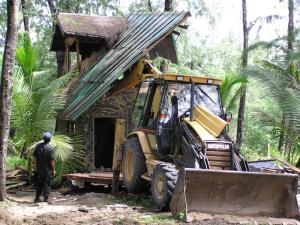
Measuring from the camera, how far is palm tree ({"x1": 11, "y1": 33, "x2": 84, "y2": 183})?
47.1 feet

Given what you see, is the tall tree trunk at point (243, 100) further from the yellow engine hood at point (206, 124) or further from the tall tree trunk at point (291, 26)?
the yellow engine hood at point (206, 124)

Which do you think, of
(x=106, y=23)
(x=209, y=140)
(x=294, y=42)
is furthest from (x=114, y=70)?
(x=294, y=42)

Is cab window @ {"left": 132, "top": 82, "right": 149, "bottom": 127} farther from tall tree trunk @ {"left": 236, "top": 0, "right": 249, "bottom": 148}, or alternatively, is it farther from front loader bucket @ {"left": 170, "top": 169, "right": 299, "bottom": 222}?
tall tree trunk @ {"left": 236, "top": 0, "right": 249, "bottom": 148}

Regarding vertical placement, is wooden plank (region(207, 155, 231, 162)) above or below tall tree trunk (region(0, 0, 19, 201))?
below

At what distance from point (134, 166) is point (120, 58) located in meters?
5.31

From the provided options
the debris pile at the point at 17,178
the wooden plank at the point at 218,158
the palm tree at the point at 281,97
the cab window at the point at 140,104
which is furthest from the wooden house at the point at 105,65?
the wooden plank at the point at 218,158

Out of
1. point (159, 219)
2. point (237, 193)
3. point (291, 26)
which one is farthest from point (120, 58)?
point (291, 26)

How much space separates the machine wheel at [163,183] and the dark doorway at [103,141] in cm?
677

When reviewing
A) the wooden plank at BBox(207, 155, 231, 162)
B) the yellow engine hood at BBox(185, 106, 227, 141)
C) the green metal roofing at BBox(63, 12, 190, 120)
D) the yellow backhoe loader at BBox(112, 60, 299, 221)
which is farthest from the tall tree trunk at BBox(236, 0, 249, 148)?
the wooden plank at BBox(207, 155, 231, 162)

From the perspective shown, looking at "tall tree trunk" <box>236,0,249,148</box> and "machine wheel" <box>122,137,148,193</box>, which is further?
"tall tree trunk" <box>236,0,249,148</box>

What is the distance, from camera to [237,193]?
934 cm

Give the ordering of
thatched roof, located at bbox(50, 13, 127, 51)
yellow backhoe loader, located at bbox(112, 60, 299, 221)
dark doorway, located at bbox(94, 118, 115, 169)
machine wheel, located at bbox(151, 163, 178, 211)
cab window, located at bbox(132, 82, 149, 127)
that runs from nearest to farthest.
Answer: yellow backhoe loader, located at bbox(112, 60, 299, 221) → machine wheel, located at bbox(151, 163, 178, 211) → cab window, located at bbox(132, 82, 149, 127) → dark doorway, located at bbox(94, 118, 115, 169) → thatched roof, located at bbox(50, 13, 127, 51)

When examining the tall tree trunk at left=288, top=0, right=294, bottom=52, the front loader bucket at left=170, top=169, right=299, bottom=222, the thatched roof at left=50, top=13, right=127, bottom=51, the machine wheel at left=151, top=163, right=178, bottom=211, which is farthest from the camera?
the tall tree trunk at left=288, top=0, right=294, bottom=52

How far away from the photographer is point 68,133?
15.9 m
